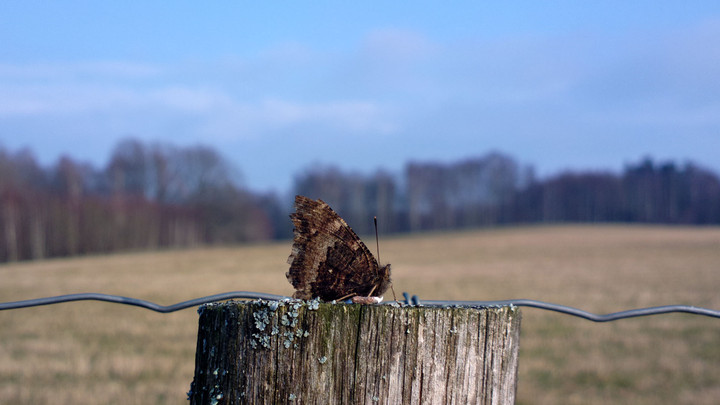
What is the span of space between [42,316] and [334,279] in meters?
16.7

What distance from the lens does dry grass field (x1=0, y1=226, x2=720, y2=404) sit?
24.9 ft

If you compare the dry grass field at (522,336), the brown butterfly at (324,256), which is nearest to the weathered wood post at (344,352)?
the brown butterfly at (324,256)

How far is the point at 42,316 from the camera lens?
15438 millimetres

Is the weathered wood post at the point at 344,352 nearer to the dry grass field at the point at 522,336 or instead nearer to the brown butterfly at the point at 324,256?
the brown butterfly at the point at 324,256

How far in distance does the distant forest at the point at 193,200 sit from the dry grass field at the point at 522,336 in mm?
12074

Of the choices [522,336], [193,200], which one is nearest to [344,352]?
[522,336]

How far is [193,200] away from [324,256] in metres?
41.7

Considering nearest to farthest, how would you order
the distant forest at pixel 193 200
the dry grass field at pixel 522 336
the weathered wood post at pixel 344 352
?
1. the weathered wood post at pixel 344 352
2. the dry grass field at pixel 522 336
3. the distant forest at pixel 193 200

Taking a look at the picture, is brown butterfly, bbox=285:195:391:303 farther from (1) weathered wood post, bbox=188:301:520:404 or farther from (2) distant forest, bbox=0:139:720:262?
(2) distant forest, bbox=0:139:720:262

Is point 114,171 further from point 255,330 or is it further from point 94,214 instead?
point 255,330

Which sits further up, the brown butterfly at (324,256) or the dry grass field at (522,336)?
the brown butterfly at (324,256)

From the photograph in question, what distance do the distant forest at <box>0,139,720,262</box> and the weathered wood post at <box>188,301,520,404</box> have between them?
28.7 meters

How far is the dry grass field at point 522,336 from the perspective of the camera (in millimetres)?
7602

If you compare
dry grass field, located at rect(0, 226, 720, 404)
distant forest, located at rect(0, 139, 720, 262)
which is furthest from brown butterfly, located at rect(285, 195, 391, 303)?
distant forest, located at rect(0, 139, 720, 262)
